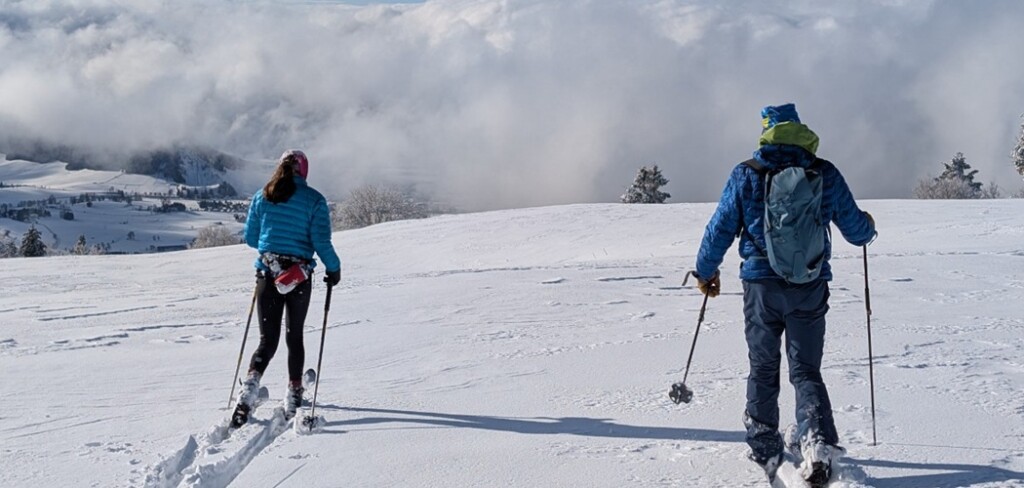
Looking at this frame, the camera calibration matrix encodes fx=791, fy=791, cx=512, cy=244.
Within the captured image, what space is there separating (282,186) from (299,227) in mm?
327

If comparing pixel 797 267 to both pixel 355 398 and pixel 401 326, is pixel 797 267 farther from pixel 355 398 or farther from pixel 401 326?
pixel 401 326

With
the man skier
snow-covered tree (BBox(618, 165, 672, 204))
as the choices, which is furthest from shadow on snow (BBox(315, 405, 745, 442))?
snow-covered tree (BBox(618, 165, 672, 204))

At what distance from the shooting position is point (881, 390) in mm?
5973

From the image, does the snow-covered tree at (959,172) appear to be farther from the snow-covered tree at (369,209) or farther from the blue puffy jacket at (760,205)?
the blue puffy jacket at (760,205)

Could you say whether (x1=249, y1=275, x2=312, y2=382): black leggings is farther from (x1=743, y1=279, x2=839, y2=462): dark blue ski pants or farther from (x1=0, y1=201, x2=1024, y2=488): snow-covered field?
(x1=743, y1=279, x2=839, y2=462): dark blue ski pants

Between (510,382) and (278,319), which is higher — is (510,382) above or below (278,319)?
below

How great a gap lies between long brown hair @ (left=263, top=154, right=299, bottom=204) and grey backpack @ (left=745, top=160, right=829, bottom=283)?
3.44 meters

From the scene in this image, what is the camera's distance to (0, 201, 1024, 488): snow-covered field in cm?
456

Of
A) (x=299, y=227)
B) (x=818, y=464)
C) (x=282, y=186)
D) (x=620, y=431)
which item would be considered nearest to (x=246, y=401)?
(x=299, y=227)

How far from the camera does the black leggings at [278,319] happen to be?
5.91 m

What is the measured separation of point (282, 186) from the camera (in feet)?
19.1

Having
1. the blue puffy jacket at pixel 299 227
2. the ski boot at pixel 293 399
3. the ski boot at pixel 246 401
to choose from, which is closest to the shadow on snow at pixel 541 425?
the ski boot at pixel 293 399

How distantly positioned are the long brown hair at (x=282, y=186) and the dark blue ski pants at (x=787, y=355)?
11.0 ft

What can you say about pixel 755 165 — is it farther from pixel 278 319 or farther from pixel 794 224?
pixel 278 319
